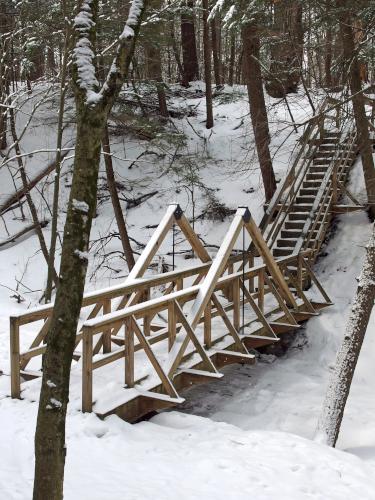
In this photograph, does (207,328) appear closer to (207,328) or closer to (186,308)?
(207,328)

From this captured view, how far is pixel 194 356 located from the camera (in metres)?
7.29

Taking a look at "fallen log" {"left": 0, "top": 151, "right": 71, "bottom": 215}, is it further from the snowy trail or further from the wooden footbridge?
the snowy trail

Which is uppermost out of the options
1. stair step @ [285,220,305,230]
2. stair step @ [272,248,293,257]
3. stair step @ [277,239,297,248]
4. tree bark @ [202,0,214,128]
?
tree bark @ [202,0,214,128]

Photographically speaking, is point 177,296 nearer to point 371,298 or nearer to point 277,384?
point 371,298

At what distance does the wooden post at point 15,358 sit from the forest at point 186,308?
0.02 m

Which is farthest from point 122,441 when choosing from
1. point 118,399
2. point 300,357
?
point 300,357

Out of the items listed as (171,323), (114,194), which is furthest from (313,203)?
(171,323)

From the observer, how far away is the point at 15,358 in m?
5.87

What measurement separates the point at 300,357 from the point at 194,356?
10.7ft

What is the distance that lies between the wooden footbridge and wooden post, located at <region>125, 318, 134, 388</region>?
0.01 m

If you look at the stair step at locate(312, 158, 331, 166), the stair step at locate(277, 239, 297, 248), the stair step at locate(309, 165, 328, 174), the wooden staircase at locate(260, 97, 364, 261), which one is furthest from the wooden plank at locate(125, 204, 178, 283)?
the stair step at locate(312, 158, 331, 166)

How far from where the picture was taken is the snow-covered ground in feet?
15.2

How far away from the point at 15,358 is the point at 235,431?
235cm

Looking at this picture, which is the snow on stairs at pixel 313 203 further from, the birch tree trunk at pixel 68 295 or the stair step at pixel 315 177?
the birch tree trunk at pixel 68 295
